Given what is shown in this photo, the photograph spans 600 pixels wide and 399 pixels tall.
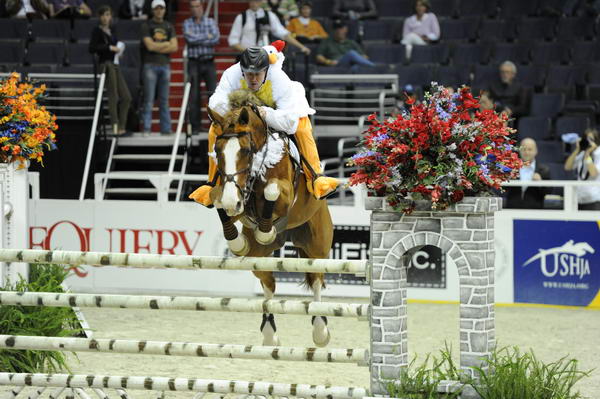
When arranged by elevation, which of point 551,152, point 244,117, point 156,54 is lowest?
point 244,117

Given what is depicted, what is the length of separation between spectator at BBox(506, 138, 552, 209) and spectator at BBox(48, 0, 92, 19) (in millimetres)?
7594

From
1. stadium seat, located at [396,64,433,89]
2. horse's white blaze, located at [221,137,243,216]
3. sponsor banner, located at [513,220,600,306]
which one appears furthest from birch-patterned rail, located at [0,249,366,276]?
stadium seat, located at [396,64,433,89]

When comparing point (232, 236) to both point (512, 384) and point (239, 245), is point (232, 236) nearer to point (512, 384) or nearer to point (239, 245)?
point (239, 245)

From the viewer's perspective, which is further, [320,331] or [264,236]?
[320,331]

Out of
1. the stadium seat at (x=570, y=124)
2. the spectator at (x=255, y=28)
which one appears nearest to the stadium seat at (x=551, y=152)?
the stadium seat at (x=570, y=124)

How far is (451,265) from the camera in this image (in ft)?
39.2

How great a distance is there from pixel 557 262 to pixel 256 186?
18.7ft

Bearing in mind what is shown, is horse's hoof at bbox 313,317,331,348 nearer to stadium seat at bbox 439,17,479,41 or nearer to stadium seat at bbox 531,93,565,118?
stadium seat at bbox 531,93,565,118

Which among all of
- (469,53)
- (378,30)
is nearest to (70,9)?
(378,30)

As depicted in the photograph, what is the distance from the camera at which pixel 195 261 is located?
19.3ft

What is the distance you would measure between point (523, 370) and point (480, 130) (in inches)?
53.0

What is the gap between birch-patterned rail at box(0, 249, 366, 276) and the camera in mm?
5766

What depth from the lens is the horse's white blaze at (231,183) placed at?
254 inches

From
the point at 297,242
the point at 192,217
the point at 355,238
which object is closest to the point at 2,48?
the point at 192,217
